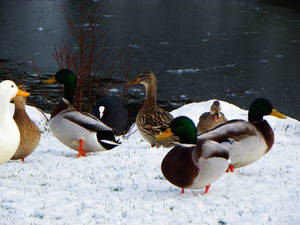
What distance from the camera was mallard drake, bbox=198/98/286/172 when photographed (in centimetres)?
535

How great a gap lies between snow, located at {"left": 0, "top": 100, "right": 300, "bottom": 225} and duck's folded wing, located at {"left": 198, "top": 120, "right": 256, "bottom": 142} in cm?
48

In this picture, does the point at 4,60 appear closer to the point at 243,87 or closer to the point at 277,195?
the point at 243,87

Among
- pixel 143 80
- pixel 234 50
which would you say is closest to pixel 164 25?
pixel 234 50

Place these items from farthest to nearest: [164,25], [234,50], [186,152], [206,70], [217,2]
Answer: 1. [217,2]
2. [164,25]
3. [234,50]
4. [206,70]
5. [186,152]

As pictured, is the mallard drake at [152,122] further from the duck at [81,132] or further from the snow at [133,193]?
the duck at [81,132]

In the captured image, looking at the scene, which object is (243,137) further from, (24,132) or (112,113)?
(112,113)

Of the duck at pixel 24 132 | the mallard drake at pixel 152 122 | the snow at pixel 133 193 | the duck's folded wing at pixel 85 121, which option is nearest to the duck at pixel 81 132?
the duck's folded wing at pixel 85 121

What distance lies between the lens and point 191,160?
4578mm

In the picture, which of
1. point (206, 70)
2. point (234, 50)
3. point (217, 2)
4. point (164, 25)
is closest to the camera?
point (206, 70)

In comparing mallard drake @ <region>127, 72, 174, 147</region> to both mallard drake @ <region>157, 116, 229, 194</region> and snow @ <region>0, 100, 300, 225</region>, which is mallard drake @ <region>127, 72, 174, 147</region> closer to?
snow @ <region>0, 100, 300, 225</region>

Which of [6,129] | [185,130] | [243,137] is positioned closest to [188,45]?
[243,137]

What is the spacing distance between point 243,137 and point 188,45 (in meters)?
16.1

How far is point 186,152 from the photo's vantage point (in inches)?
182

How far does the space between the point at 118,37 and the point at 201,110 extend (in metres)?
12.9
